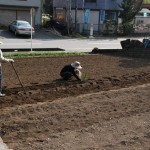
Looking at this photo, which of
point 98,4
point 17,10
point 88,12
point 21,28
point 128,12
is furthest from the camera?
point 98,4

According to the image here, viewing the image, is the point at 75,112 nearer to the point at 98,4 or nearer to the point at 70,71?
the point at 70,71

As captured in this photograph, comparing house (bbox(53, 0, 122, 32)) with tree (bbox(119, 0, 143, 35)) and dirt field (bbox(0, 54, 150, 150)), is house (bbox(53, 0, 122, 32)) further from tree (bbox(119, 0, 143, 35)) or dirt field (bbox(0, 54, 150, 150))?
dirt field (bbox(0, 54, 150, 150))

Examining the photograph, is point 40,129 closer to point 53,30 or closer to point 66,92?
point 66,92

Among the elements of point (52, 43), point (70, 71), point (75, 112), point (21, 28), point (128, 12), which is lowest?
point (52, 43)

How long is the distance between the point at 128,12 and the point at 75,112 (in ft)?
123

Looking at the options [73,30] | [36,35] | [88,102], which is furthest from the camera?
[73,30]

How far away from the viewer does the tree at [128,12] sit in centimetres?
4403

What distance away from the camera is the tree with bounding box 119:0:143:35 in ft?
144

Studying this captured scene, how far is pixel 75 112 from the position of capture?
8.66 meters

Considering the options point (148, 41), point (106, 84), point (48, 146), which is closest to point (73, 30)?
point (148, 41)

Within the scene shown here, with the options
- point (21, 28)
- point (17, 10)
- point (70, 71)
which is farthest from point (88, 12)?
point (70, 71)

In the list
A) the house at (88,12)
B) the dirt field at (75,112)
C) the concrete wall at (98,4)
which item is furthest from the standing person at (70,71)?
the concrete wall at (98,4)

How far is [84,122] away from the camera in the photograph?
8.02m

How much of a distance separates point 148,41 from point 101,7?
25028 mm
